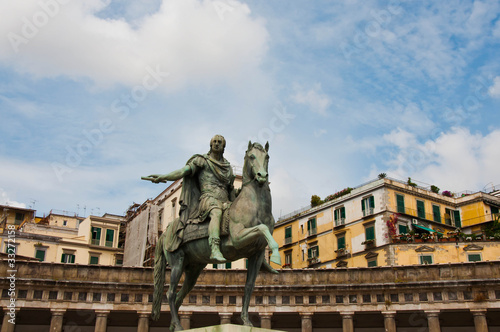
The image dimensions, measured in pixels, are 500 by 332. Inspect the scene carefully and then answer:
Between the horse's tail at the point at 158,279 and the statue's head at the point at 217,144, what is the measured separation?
2.56m

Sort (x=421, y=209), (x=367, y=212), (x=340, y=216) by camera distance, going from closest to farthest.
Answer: (x=367, y=212), (x=421, y=209), (x=340, y=216)

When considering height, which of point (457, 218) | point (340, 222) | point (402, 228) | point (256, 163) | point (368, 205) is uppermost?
point (368, 205)

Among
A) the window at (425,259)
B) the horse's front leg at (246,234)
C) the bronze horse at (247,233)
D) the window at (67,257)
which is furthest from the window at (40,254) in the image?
the horse's front leg at (246,234)

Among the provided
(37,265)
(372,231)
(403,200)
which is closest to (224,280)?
(37,265)

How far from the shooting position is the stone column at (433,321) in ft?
126

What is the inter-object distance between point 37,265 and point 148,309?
8536 millimetres

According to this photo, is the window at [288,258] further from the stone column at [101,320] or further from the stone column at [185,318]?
the stone column at [101,320]

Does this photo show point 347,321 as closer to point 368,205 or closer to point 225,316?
point 225,316

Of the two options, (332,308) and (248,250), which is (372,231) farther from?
(248,250)

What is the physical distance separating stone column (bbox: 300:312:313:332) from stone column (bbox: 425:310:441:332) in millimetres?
7821

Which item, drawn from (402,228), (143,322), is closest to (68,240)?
(143,322)

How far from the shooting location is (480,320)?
37.7 m

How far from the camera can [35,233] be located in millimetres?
58219

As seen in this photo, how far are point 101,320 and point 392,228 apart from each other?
25.9 meters
